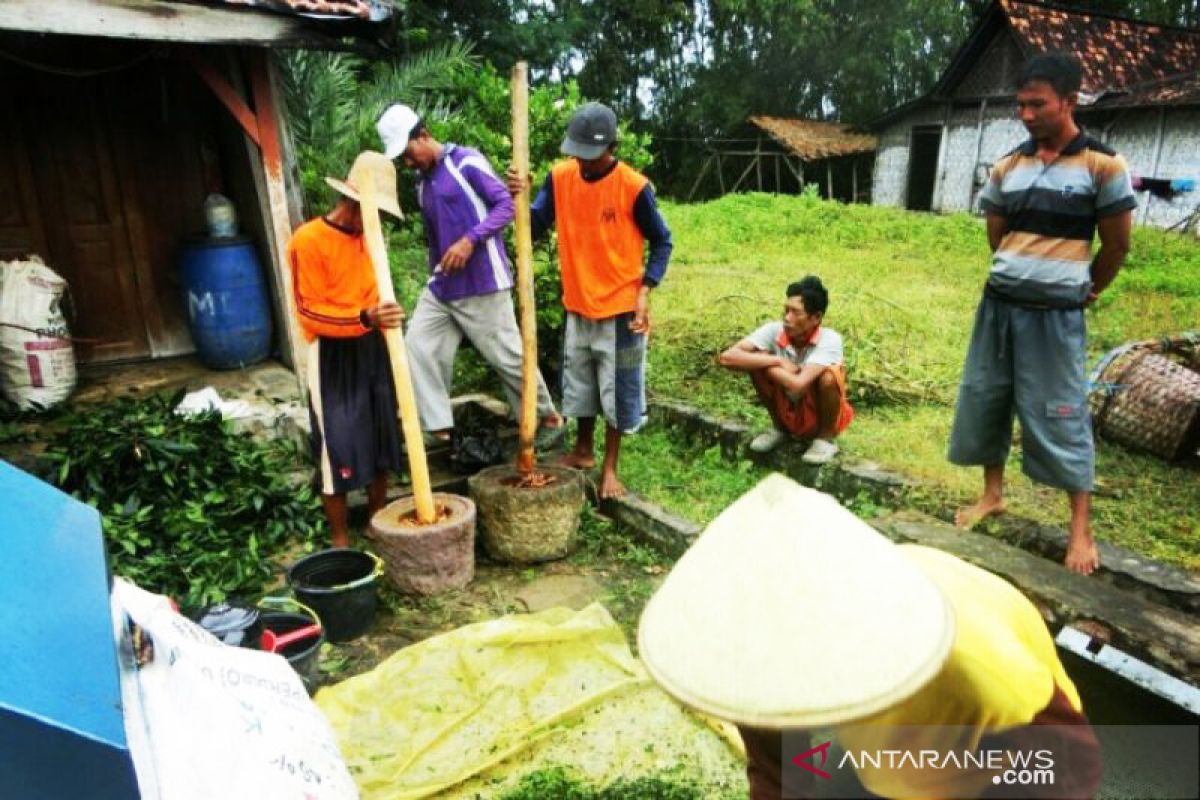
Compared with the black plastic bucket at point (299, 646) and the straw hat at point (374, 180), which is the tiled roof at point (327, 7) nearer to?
the straw hat at point (374, 180)

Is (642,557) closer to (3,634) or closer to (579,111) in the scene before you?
(579,111)

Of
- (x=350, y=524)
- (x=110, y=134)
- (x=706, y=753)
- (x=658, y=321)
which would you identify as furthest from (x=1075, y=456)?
(x=110, y=134)

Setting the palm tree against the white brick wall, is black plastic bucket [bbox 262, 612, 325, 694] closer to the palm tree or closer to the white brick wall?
the palm tree

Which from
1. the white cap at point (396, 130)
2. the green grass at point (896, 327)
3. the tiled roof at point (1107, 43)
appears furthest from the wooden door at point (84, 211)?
the tiled roof at point (1107, 43)

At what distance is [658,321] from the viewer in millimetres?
7469

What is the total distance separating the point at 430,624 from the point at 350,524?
1.07 meters

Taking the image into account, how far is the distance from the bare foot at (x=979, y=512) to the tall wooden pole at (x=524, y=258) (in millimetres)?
2054

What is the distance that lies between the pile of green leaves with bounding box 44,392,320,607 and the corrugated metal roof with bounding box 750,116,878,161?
20525 millimetres

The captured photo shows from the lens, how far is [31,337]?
505 cm

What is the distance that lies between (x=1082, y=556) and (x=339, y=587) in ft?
9.91

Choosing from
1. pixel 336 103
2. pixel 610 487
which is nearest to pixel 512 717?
pixel 610 487

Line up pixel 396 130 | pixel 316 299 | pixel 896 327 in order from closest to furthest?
1. pixel 316 299
2. pixel 396 130
3. pixel 896 327

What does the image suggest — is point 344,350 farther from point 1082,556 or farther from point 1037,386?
point 1082,556

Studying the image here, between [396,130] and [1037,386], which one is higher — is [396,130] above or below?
above
